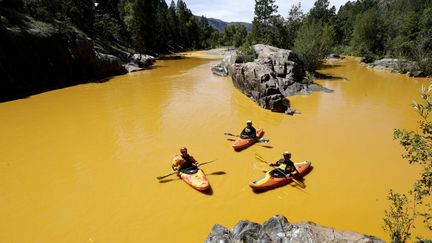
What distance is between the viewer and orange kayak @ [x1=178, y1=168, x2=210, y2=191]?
9.64 metres

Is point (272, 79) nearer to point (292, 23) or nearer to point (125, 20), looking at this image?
point (292, 23)

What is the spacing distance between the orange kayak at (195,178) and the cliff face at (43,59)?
19.3 meters

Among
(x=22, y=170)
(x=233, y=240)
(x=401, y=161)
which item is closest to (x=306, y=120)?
(x=401, y=161)

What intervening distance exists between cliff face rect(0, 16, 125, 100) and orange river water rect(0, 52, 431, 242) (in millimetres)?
3257

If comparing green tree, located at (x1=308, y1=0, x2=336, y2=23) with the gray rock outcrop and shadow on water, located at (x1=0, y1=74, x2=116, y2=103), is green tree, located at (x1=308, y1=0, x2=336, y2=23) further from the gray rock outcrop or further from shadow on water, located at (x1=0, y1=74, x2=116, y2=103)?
shadow on water, located at (x1=0, y1=74, x2=116, y2=103)

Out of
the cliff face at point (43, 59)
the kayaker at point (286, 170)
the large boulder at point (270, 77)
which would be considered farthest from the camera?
the cliff face at point (43, 59)

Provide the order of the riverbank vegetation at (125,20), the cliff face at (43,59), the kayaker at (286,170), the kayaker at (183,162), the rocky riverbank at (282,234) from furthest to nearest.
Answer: the riverbank vegetation at (125,20) → the cliff face at (43,59) → the kayaker at (183,162) → the kayaker at (286,170) → the rocky riverbank at (282,234)

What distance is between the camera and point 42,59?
25.8 m

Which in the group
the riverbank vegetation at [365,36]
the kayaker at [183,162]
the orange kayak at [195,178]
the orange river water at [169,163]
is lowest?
the orange river water at [169,163]

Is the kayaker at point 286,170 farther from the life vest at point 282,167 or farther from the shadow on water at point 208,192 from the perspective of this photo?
the shadow on water at point 208,192

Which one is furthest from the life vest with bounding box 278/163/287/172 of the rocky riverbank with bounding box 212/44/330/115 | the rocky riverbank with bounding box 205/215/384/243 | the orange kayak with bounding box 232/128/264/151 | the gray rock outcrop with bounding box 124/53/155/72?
A: the gray rock outcrop with bounding box 124/53/155/72

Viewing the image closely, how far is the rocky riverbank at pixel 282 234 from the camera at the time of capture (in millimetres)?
5793

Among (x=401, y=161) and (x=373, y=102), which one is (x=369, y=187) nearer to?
(x=401, y=161)

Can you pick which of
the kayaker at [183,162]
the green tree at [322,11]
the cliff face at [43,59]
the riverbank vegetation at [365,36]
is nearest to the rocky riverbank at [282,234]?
the kayaker at [183,162]
